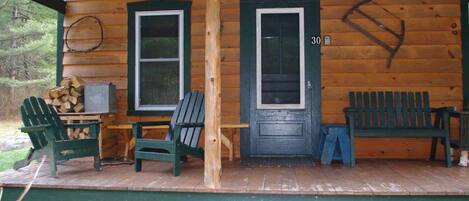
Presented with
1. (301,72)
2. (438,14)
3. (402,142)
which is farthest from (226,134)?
(438,14)

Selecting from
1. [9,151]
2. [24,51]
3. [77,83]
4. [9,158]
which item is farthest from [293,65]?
[24,51]

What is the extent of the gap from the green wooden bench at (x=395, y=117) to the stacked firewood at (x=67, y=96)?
10.9ft

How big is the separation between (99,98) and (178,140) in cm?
169

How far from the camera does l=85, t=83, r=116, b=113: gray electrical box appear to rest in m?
4.93

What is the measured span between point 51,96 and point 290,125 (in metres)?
3.03

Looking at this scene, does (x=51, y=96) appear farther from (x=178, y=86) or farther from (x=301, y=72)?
(x=301, y=72)

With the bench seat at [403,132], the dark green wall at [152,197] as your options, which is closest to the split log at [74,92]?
the dark green wall at [152,197]

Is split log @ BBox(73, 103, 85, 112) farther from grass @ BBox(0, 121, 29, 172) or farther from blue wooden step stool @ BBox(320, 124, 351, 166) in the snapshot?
blue wooden step stool @ BBox(320, 124, 351, 166)

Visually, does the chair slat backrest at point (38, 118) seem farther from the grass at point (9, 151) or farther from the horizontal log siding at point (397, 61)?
the grass at point (9, 151)

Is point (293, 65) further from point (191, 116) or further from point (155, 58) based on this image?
point (155, 58)

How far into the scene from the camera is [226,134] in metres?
5.08

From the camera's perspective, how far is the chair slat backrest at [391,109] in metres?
4.57

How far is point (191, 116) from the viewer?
4.37 m

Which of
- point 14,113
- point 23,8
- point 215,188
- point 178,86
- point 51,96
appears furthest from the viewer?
point 23,8
